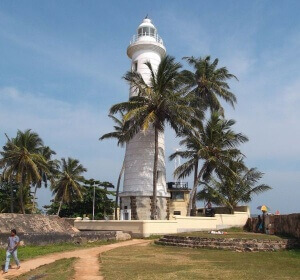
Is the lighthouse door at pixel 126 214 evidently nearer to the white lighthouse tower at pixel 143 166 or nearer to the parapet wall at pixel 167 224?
the white lighthouse tower at pixel 143 166

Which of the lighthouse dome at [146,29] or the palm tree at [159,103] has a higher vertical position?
the lighthouse dome at [146,29]

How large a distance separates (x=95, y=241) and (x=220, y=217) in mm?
11172

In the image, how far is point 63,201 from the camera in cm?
4709

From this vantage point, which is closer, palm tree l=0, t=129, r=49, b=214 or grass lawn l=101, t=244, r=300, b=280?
grass lawn l=101, t=244, r=300, b=280

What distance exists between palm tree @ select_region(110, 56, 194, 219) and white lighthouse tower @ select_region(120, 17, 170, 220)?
5.41 ft

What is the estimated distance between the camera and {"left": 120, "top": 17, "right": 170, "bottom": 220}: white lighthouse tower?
95.5 feet

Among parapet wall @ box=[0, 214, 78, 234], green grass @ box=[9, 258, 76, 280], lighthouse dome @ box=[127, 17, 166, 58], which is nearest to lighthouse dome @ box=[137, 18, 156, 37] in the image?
lighthouse dome @ box=[127, 17, 166, 58]

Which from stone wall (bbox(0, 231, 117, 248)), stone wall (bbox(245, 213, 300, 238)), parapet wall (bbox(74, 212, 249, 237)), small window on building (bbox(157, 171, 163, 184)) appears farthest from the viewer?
small window on building (bbox(157, 171, 163, 184))

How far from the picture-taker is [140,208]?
2886 centimetres

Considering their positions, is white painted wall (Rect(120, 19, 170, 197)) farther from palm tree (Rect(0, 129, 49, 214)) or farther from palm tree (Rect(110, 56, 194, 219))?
palm tree (Rect(0, 129, 49, 214))

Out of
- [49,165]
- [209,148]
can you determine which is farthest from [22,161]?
[209,148]

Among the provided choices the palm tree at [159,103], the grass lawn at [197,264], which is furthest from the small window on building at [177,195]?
the grass lawn at [197,264]

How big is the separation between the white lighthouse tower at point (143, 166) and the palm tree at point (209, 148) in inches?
80.3

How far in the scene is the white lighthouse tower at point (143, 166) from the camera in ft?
95.5
